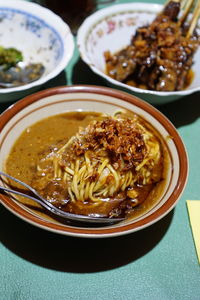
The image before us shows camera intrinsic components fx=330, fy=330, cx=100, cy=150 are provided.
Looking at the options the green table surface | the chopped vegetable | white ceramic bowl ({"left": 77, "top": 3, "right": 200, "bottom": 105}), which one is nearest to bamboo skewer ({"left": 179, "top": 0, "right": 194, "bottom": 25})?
white ceramic bowl ({"left": 77, "top": 3, "right": 200, "bottom": 105})

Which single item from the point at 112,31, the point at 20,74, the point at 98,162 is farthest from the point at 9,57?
the point at 98,162

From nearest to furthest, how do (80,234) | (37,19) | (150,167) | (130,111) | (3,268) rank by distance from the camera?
(80,234)
(3,268)
(150,167)
(130,111)
(37,19)

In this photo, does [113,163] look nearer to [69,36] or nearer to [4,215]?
[4,215]

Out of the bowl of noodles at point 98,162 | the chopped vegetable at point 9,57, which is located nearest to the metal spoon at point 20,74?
the chopped vegetable at point 9,57

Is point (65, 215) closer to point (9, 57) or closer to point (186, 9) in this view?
point (9, 57)

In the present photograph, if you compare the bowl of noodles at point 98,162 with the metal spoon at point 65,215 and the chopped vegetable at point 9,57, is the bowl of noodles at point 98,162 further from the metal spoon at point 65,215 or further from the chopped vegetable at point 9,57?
the chopped vegetable at point 9,57

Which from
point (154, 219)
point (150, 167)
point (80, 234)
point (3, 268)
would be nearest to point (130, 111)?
point (150, 167)

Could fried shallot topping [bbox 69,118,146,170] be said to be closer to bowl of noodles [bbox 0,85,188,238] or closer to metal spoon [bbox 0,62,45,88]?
bowl of noodles [bbox 0,85,188,238]
